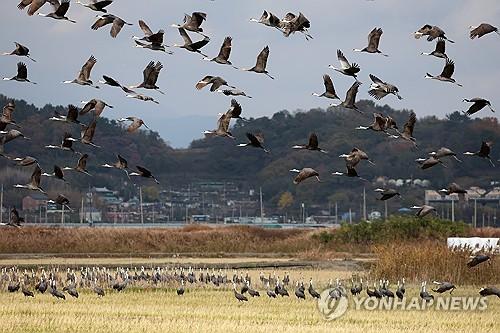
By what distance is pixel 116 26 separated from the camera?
21.0 metres

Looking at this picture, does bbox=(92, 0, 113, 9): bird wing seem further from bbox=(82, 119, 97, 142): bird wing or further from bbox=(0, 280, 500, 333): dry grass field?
bbox=(0, 280, 500, 333): dry grass field

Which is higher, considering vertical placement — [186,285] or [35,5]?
[35,5]

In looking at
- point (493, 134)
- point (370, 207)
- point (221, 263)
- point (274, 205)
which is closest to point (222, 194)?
point (274, 205)

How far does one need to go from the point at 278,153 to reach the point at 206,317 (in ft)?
363

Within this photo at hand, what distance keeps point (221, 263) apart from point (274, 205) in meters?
84.1

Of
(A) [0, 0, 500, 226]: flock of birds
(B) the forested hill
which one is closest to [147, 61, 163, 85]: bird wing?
(A) [0, 0, 500, 226]: flock of birds

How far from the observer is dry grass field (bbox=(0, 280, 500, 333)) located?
20.9 meters

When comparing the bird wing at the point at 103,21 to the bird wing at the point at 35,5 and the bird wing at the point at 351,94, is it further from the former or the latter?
the bird wing at the point at 351,94

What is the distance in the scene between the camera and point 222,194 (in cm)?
13550

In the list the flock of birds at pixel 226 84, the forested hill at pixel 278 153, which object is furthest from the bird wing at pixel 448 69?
the forested hill at pixel 278 153

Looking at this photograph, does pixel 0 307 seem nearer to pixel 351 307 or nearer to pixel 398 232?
pixel 351 307

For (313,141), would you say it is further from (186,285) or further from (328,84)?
(186,285)

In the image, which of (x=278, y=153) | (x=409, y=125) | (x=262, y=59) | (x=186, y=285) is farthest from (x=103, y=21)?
(x=278, y=153)

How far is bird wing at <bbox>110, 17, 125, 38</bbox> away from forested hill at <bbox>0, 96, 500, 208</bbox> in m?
75.7
